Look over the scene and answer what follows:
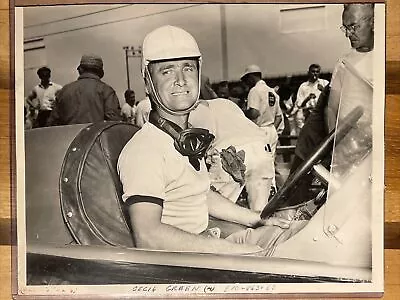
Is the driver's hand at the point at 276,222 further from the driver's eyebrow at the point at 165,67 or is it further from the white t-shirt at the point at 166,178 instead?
the driver's eyebrow at the point at 165,67

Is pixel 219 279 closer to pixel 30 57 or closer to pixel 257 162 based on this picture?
pixel 257 162

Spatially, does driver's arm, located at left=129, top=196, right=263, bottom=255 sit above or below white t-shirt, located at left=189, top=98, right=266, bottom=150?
below

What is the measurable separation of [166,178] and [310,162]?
0.30 meters

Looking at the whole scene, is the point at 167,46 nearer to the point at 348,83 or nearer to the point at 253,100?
the point at 253,100

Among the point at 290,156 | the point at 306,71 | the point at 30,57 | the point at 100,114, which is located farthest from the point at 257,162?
the point at 30,57

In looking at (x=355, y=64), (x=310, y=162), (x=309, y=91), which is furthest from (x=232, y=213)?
(x=355, y=64)

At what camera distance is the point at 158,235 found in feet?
5.55

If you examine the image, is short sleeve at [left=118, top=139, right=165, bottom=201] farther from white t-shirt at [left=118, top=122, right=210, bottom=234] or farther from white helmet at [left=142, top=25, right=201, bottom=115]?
white helmet at [left=142, top=25, right=201, bottom=115]

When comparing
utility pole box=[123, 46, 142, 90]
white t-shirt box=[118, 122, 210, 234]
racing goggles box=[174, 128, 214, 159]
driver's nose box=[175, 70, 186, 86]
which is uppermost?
utility pole box=[123, 46, 142, 90]

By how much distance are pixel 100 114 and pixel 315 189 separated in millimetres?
474

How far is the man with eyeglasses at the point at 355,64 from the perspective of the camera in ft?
5.60

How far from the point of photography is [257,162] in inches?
67.1

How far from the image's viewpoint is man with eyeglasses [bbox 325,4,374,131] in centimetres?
171
